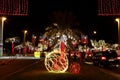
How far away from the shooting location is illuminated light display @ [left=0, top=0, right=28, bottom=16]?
51094 mm

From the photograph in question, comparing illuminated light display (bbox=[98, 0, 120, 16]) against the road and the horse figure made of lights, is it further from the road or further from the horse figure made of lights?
the horse figure made of lights

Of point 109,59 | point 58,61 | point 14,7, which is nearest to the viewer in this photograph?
point 58,61

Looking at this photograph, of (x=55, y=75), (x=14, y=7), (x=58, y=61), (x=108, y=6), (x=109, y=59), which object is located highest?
(x=14, y=7)

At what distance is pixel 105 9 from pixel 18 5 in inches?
461

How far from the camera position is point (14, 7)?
51938mm

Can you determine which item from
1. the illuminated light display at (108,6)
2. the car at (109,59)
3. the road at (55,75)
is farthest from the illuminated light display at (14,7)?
the road at (55,75)

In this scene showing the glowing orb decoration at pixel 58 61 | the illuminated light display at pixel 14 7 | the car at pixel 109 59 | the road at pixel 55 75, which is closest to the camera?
the road at pixel 55 75

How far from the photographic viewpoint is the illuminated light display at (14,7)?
168 ft

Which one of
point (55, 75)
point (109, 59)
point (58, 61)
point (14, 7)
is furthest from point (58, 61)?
point (14, 7)

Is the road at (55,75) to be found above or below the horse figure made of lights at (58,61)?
below

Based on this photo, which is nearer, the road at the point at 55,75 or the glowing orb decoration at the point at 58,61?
the road at the point at 55,75

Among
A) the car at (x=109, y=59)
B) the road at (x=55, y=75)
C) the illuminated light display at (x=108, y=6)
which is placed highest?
the illuminated light display at (x=108, y=6)

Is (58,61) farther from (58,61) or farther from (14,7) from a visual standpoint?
(14,7)

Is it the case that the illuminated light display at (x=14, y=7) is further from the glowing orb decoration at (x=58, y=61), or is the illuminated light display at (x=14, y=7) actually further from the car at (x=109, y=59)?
the glowing orb decoration at (x=58, y=61)
